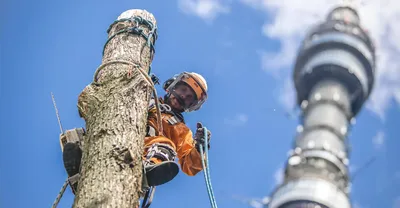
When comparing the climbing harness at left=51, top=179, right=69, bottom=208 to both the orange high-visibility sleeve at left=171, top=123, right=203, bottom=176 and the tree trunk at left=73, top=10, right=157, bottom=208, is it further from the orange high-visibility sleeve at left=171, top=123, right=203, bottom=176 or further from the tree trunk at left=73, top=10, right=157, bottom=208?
the orange high-visibility sleeve at left=171, top=123, right=203, bottom=176

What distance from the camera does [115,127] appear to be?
4766 mm

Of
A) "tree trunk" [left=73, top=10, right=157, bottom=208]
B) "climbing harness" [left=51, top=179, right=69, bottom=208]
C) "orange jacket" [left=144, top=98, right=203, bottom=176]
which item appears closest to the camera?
"tree trunk" [left=73, top=10, right=157, bottom=208]

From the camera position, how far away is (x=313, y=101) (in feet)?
187

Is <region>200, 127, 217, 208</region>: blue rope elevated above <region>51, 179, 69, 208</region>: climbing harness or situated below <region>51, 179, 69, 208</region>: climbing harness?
above

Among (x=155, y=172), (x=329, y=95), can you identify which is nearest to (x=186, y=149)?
(x=155, y=172)

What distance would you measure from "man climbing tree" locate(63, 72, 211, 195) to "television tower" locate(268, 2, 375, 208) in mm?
39687

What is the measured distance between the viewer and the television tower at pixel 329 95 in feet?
159

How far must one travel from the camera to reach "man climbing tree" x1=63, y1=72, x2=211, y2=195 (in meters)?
4.93

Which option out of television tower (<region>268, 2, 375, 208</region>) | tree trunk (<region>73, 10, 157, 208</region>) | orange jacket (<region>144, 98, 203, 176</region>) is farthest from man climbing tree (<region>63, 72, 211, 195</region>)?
television tower (<region>268, 2, 375, 208</region>)

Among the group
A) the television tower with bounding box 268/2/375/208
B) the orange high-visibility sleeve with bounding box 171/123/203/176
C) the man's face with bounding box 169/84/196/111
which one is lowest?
the orange high-visibility sleeve with bounding box 171/123/203/176

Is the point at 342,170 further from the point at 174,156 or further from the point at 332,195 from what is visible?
the point at 174,156

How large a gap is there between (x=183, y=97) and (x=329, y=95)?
49.5m

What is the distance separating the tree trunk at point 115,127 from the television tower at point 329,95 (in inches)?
1615

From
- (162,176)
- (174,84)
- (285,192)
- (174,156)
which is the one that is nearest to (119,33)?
(174,84)
